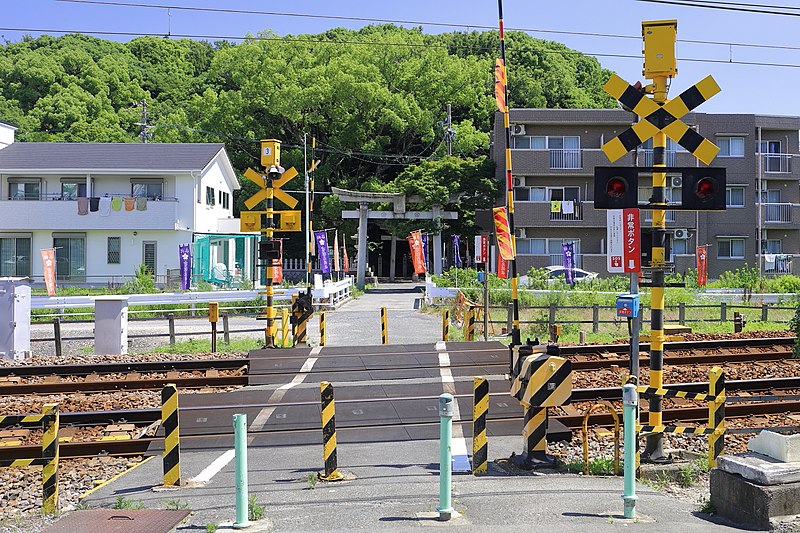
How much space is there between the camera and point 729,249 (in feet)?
129

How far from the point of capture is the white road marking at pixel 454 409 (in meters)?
8.06

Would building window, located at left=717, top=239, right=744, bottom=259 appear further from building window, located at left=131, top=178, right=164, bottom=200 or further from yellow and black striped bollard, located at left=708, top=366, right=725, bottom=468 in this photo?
yellow and black striped bollard, located at left=708, top=366, right=725, bottom=468

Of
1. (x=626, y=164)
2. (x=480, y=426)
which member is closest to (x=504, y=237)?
(x=480, y=426)

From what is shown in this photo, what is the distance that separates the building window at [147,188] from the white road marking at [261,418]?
78.7 ft

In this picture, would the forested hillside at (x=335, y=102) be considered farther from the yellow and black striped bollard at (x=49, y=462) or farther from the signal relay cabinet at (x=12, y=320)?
the yellow and black striped bollard at (x=49, y=462)

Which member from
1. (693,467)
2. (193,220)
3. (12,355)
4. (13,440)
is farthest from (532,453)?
(193,220)

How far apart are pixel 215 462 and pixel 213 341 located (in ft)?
27.5

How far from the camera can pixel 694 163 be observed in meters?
38.0

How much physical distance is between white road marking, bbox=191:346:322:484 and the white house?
23.0 metres

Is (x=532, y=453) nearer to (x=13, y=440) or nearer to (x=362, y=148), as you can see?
(x=13, y=440)

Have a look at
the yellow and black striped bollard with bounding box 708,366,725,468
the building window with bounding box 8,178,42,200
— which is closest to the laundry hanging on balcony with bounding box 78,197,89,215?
the building window with bounding box 8,178,42,200

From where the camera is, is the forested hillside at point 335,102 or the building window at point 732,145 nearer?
the building window at point 732,145

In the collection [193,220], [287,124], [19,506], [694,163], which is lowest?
[19,506]

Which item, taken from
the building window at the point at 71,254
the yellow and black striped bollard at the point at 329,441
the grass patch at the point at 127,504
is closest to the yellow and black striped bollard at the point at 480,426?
the yellow and black striped bollard at the point at 329,441
